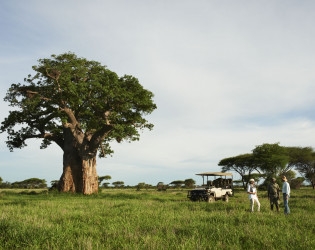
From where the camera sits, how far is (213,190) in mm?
18391

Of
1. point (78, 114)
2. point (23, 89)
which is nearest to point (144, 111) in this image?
point (78, 114)

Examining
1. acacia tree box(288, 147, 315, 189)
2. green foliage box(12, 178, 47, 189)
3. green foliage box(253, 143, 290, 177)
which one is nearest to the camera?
green foliage box(253, 143, 290, 177)

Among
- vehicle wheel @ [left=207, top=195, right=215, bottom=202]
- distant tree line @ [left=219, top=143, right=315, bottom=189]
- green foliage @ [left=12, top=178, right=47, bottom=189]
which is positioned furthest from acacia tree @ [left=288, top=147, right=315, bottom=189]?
green foliage @ [left=12, top=178, right=47, bottom=189]

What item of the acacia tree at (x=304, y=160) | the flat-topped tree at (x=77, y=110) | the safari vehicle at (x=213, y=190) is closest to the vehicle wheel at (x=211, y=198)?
the safari vehicle at (x=213, y=190)

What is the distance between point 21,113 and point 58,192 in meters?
8.77

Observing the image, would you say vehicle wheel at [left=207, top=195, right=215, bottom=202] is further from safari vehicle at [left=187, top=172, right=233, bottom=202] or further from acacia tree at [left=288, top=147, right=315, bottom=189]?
acacia tree at [left=288, top=147, right=315, bottom=189]

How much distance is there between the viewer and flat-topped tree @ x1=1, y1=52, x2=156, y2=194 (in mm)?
23422

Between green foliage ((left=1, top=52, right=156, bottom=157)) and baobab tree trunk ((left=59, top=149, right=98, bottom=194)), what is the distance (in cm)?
175

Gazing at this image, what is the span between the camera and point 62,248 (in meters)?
4.92

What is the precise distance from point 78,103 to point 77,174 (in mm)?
7976

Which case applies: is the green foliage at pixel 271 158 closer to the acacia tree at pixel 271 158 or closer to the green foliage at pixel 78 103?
the acacia tree at pixel 271 158

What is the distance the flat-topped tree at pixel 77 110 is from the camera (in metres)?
23.4

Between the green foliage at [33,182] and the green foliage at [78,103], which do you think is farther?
the green foliage at [33,182]

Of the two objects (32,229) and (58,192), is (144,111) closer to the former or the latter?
(58,192)
